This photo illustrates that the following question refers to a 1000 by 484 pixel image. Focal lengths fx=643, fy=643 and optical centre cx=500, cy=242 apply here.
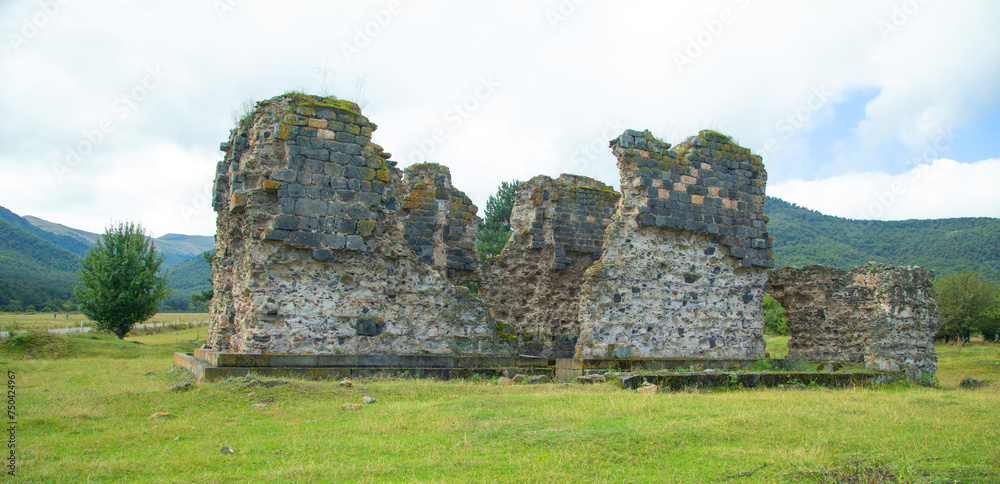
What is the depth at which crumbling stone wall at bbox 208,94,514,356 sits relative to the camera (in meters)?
9.52

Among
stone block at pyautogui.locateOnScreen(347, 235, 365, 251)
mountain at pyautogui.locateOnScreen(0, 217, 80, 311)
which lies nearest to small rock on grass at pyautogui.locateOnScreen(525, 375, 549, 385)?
stone block at pyautogui.locateOnScreen(347, 235, 365, 251)

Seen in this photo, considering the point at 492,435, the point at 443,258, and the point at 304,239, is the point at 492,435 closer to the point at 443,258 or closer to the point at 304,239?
the point at 304,239

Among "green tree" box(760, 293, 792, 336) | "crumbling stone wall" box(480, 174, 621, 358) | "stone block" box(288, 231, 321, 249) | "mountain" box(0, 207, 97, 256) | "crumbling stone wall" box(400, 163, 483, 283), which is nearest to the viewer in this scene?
"stone block" box(288, 231, 321, 249)

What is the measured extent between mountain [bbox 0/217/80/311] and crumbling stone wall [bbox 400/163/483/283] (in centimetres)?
5404

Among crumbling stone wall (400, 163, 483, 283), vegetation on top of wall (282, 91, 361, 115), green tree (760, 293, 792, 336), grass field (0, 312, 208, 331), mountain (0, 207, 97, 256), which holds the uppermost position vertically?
mountain (0, 207, 97, 256)

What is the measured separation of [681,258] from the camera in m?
12.3

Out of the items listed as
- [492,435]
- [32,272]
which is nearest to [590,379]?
[492,435]

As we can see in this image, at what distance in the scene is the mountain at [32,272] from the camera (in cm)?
7088

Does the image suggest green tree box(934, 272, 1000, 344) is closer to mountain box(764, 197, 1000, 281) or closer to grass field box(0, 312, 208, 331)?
mountain box(764, 197, 1000, 281)

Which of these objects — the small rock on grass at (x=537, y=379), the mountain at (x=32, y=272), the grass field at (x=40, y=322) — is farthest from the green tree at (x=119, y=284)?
the mountain at (x=32, y=272)

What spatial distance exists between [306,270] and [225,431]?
4.29 m

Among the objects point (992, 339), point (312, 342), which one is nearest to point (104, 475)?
point (312, 342)

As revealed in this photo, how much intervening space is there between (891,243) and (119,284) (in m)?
57.9

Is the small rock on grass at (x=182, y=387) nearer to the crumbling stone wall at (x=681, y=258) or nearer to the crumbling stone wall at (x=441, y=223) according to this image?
the crumbling stone wall at (x=681, y=258)
